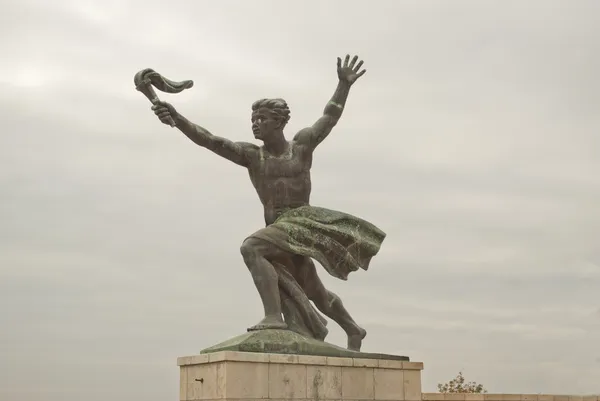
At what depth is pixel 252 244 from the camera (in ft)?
30.2

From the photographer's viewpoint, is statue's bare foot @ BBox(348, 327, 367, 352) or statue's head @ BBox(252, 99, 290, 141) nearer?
statue's head @ BBox(252, 99, 290, 141)

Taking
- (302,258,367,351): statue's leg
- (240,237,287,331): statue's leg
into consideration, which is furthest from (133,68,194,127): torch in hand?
(302,258,367,351): statue's leg

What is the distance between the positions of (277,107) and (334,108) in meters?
0.78

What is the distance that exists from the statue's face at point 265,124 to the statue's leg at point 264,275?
51.1 inches

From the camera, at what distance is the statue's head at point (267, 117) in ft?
31.9

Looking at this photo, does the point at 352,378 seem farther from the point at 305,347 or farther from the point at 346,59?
the point at 346,59

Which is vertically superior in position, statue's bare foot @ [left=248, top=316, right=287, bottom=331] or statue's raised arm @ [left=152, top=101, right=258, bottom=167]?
statue's raised arm @ [left=152, top=101, right=258, bottom=167]

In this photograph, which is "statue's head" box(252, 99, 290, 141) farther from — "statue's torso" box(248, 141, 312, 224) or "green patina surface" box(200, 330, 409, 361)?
→ "green patina surface" box(200, 330, 409, 361)

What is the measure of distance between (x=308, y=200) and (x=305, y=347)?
1.82 metres

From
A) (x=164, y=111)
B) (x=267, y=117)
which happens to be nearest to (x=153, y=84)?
(x=164, y=111)

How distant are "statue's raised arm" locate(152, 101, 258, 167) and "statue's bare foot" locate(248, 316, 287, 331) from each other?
1878 mm

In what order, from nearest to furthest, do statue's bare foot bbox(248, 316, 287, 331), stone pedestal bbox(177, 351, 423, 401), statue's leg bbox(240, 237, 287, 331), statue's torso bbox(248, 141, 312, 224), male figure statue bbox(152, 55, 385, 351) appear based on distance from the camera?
1. stone pedestal bbox(177, 351, 423, 401)
2. statue's bare foot bbox(248, 316, 287, 331)
3. statue's leg bbox(240, 237, 287, 331)
4. male figure statue bbox(152, 55, 385, 351)
5. statue's torso bbox(248, 141, 312, 224)

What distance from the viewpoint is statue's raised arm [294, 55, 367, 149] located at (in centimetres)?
998

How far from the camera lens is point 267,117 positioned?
9727mm
